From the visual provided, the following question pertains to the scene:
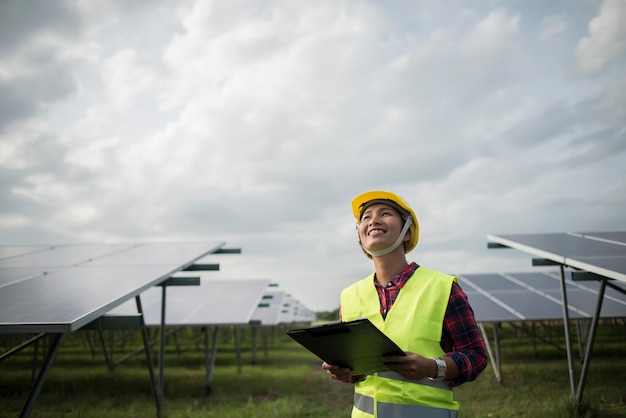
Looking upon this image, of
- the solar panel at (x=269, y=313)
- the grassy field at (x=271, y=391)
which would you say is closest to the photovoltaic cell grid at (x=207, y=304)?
the solar panel at (x=269, y=313)

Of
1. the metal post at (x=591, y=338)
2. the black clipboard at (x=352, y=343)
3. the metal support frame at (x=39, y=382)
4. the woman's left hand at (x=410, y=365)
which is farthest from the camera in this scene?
the metal post at (x=591, y=338)

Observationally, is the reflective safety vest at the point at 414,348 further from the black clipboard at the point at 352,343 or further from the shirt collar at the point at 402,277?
the black clipboard at the point at 352,343

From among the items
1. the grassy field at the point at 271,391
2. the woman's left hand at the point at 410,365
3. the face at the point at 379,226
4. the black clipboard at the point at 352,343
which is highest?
the face at the point at 379,226

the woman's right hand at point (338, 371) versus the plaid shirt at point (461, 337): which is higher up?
the plaid shirt at point (461, 337)

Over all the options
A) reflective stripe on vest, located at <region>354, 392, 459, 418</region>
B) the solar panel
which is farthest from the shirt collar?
the solar panel

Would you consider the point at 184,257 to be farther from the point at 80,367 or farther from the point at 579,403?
the point at 80,367

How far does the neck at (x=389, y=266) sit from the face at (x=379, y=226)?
0.08m

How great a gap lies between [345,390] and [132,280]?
24.9 feet

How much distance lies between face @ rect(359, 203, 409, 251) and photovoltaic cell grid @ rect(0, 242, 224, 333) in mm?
2341

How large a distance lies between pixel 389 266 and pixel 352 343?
82cm

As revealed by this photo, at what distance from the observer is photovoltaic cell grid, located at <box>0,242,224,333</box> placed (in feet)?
13.1

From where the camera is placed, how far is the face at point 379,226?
2969 mm

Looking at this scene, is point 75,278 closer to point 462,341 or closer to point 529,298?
point 462,341

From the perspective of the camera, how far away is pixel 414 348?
2.60 metres
